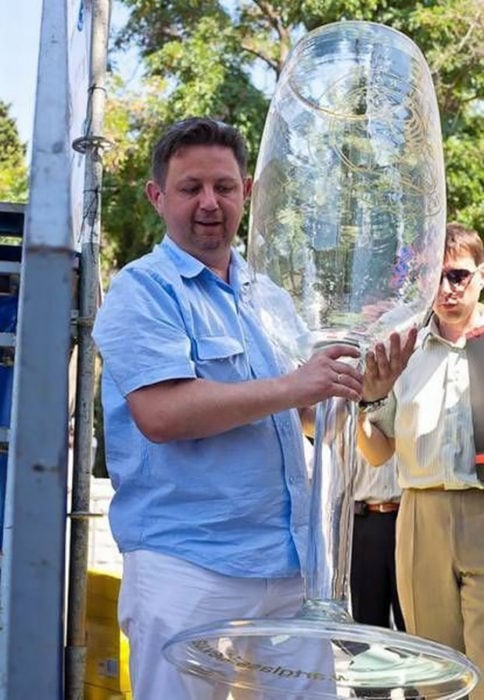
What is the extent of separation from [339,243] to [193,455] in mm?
460

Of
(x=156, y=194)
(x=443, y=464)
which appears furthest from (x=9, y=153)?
(x=443, y=464)

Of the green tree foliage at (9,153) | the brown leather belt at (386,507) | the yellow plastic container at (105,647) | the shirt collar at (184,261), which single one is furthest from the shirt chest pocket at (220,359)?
the brown leather belt at (386,507)

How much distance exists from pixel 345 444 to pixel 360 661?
28cm

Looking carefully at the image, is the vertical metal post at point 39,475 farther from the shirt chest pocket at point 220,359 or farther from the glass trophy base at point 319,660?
the shirt chest pocket at point 220,359

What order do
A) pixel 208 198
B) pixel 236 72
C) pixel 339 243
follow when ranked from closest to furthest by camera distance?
pixel 339 243 < pixel 208 198 < pixel 236 72

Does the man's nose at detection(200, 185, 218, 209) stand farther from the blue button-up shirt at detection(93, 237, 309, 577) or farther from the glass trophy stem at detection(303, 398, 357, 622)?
the glass trophy stem at detection(303, 398, 357, 622)

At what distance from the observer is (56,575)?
0.63 metres

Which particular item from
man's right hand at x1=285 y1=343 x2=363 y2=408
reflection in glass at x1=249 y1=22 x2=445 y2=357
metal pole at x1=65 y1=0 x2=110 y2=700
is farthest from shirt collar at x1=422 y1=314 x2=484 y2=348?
man's right hand at x1=285 y1=343 x2=363 y2=408

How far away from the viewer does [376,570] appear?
3.90 meters

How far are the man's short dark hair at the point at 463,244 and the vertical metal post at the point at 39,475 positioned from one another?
235 centimetres

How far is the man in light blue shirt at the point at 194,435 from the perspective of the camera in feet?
5.62

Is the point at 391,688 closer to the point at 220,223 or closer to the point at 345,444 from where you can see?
the point at 345,444

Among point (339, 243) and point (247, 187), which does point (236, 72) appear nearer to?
point (247, 187)

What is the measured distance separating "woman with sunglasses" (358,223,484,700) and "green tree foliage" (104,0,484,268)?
25.7 ft
